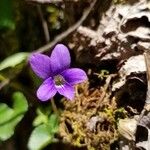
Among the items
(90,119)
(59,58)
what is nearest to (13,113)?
(90,119)

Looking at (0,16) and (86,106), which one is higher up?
(0,16)

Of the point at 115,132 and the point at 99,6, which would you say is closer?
the point at 115,132

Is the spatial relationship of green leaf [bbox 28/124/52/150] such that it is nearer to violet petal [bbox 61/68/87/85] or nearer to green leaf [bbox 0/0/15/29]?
violet petal [bbox 61/68/87/85]

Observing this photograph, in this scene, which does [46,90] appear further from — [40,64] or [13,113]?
[13,113]

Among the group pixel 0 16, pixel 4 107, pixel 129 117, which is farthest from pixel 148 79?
pixel 0 16

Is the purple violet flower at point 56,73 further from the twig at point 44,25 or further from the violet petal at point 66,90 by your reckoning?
the twig at point 44,25

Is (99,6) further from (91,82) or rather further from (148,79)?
(148,79)
